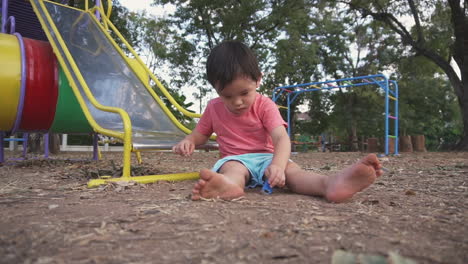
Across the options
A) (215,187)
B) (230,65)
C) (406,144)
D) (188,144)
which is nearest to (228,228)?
(215,187)

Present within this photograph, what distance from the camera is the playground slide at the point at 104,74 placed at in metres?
3.23

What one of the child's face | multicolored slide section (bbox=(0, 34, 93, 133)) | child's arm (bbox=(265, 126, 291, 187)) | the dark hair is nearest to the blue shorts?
child's arm (bbox=(265, 126, 291, 187))

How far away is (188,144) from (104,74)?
1991 millimetres

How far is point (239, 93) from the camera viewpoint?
1838 millimetres

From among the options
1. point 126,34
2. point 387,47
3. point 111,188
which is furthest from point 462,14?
point 111,188

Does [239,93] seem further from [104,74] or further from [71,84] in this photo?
[104,74]

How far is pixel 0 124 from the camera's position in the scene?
10.7ft

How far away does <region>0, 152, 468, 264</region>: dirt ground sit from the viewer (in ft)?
2.95

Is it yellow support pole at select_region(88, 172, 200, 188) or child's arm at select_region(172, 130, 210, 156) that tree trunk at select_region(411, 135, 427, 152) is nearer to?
yellow support pole at select_region(88, 172, 200, 188)

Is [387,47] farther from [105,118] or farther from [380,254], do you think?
[380,254]

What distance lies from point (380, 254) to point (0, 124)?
3.58m

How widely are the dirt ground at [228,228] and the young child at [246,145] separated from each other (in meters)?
0.08

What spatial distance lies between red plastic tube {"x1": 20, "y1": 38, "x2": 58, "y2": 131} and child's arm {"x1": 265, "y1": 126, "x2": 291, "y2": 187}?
2594 millimetres

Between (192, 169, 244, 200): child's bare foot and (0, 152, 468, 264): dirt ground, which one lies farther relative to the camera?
(192, 169, 244, 200): child's bare foot
